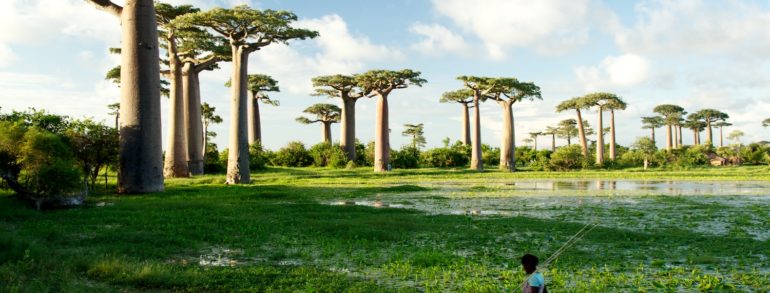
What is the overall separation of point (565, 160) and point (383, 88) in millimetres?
14754

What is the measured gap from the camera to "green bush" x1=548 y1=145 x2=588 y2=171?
4475 cm

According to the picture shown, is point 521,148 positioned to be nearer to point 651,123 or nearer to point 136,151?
point 651,123

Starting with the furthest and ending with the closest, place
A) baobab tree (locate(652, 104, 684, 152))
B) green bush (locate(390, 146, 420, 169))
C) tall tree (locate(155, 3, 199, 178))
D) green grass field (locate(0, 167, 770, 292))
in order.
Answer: baobab tree (locate(652, 104, 684, 152)), green bush (locate(390, 146, 420, 169)), tall tree (locate(155, 3, 199, 178)), green grass field (locate(0, 167, 770, 292))

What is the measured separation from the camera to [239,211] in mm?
14188

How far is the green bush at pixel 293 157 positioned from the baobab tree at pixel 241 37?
72.7 feet

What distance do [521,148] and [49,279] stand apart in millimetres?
59515

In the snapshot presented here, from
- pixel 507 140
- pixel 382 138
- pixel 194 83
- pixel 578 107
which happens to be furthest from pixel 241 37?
pixel 578 107

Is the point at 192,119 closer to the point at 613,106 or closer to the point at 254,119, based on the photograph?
the point at 254,119

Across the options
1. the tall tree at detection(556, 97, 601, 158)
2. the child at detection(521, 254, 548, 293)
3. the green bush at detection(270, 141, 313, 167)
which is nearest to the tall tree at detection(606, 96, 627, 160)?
the tall tree at detection(556, 97, 601, 158)

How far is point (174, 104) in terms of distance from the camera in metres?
30.8

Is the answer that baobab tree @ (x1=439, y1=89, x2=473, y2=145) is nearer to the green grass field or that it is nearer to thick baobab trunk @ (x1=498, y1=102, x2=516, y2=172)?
thick baobab trunk @ (x1=498, y1=102, x2=516, y2=172)

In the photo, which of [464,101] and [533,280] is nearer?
[533,280]

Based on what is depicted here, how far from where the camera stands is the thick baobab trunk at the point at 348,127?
5006 centimetres

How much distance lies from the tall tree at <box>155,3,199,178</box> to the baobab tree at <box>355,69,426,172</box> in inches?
573
